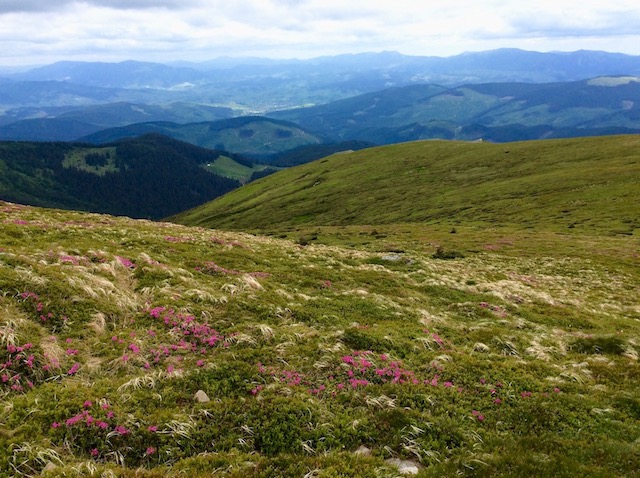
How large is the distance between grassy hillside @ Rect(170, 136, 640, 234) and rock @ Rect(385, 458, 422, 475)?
2692 inches

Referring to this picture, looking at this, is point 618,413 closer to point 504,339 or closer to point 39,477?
point 504,339

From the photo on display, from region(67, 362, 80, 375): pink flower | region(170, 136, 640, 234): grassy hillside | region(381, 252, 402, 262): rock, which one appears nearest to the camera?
region(67, 362, 80, 375): pink flower

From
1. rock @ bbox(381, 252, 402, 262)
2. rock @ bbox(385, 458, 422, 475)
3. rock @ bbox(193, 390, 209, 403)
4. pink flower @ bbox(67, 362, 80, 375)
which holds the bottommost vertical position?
rock @ bbox(381, 252, 402, 262)

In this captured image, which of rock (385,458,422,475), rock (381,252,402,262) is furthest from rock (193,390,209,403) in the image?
rock (381,252,402,262)

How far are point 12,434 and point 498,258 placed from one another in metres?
48.2

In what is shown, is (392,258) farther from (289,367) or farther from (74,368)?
(74,368)

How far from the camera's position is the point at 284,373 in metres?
13.7

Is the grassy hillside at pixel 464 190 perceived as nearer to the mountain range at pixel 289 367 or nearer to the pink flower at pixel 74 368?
the mountain range at pixel 289 367

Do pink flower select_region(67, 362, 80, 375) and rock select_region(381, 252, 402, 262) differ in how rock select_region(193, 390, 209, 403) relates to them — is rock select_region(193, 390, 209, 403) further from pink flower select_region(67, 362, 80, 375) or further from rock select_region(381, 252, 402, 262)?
rock select_region(381, 252, 402, 262)

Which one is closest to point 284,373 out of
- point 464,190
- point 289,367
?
point 289,367

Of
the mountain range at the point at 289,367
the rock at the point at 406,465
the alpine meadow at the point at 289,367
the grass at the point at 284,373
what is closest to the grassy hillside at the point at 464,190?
the mountain range at the point at 289,367

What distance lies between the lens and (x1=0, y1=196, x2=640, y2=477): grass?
10164mm

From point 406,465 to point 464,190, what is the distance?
333ft

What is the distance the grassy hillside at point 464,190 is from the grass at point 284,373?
57.2 metres
